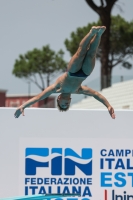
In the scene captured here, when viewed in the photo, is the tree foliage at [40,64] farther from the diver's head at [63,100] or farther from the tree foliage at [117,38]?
the diver's head at [63,100]

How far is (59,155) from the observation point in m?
11.4

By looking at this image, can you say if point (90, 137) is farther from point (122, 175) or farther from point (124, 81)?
point (124, 81)

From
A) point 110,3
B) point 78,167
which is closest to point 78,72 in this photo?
point 78,167

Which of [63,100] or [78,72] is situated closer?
[78,72]

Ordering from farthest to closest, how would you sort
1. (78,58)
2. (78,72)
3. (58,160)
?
(58,160), (78,72), (78,58)

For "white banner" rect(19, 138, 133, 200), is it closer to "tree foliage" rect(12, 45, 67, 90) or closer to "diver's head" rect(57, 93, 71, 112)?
"diver's head" rect(57, 93, 71, 112)

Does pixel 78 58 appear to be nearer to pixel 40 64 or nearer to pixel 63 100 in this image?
pixel 63 100

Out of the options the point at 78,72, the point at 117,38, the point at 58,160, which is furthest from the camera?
the point at 117,38

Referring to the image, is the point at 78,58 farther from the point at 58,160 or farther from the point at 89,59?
the point at 58,160

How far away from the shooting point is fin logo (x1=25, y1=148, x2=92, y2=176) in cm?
1134

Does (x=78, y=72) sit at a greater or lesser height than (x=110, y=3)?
lesser

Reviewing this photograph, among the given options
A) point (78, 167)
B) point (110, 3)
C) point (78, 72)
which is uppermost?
point (110, 3)

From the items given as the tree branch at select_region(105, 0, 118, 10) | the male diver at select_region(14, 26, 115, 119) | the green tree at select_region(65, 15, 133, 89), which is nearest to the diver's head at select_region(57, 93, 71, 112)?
the male diver at select_region(14, 26, 115, 119)

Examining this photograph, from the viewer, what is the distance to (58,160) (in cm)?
1138
